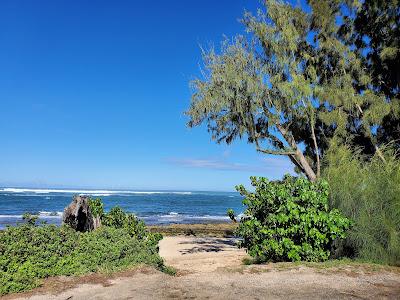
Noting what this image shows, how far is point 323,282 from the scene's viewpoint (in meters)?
7.55

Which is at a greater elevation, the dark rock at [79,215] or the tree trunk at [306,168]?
the tree trunk at [306,168]

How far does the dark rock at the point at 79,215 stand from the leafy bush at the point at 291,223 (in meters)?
5.00

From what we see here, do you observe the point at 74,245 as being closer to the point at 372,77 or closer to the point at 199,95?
the point at 199,95

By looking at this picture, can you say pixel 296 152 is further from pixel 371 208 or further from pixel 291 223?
pixel 291 223

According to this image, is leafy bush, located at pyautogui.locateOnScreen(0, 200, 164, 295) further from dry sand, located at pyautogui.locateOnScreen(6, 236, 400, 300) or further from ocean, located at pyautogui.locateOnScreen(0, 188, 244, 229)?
ocean, located at pyautogui.locateOnScreen(0, 188, 244, 229)

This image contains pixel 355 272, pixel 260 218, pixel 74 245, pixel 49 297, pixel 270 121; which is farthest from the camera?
pixel 270 121

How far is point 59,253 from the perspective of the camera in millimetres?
9250

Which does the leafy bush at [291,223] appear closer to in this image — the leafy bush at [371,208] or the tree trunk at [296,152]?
the leafy bush at [371,208]

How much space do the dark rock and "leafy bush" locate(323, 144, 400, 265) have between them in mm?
7386

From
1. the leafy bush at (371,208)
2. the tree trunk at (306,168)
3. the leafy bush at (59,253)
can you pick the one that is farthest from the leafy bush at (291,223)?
the tree trunk at (306,168)

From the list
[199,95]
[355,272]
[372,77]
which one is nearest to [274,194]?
[355,272]

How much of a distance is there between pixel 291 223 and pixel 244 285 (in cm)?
285

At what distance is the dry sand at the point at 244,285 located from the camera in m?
6.78

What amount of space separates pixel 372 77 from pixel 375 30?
190cm
